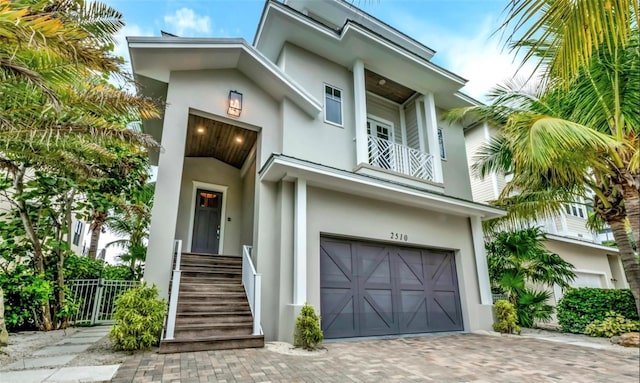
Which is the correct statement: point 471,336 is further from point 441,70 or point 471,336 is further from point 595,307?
point 441,70

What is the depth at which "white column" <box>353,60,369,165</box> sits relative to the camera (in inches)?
330

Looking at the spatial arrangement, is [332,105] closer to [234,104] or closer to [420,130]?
[234,104]

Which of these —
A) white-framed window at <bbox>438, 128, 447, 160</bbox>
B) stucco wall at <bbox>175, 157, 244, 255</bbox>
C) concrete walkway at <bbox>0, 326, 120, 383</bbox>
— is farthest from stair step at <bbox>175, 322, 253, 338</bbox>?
white-framed window at <bbox>438, 128, 447, 160</bbox>

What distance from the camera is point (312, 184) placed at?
7238 millimetres

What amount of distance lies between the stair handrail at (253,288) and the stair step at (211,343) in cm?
21

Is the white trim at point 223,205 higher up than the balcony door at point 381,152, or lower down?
lower down

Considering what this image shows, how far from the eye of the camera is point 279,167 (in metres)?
6.58

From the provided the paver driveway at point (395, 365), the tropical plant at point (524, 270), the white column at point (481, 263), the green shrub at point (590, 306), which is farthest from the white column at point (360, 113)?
the green shrub at point (590, 306)

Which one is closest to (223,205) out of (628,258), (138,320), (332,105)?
(332,105)

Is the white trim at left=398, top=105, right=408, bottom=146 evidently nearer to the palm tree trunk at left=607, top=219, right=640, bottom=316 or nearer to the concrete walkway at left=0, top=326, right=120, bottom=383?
the palm tree trunk at left=607, top=219, right=640, bottom=316

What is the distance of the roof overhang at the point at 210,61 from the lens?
22.5 feet

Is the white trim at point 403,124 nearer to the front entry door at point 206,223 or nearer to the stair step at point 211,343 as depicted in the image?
the front entry door at point 206,223

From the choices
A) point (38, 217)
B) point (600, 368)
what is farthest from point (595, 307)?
point (38, 217)

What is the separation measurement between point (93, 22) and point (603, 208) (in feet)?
35.8
